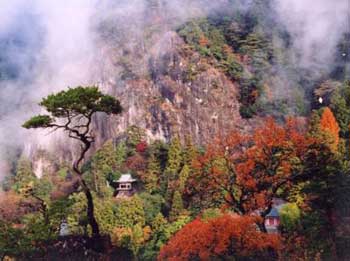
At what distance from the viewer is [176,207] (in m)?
17.5

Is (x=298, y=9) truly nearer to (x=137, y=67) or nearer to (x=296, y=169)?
(x=137, y=67)

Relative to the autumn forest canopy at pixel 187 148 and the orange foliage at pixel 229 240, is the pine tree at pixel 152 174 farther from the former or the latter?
the orange foliage at pixel 229 240

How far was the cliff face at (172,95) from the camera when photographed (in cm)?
2602

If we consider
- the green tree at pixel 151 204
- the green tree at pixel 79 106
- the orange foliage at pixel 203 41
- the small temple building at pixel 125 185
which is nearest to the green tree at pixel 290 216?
the green tree at pixel 151 204

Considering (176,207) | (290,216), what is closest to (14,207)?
(176,207)

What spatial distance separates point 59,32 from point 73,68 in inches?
105

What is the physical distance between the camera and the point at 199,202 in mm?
16562

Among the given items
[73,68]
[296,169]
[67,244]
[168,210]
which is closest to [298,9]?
[73,68]

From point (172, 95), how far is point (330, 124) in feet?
29.2

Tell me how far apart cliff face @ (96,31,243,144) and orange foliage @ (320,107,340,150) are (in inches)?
223

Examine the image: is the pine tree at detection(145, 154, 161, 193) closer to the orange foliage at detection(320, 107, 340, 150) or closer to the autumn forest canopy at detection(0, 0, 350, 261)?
the autumn forest canopy at detection(0, 0, 350, 261)

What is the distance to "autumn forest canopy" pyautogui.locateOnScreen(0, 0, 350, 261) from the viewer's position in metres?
10.0

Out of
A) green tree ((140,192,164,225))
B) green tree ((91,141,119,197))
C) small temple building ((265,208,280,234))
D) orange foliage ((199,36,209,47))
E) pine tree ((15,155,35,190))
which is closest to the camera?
small temple building ((265,208,280,234))

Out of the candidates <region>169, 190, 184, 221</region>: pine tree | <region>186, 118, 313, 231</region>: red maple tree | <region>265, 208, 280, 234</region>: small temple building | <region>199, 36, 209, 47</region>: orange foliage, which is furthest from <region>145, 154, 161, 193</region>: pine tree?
<region>186, 118, 313, 231</region>: red maple tree
